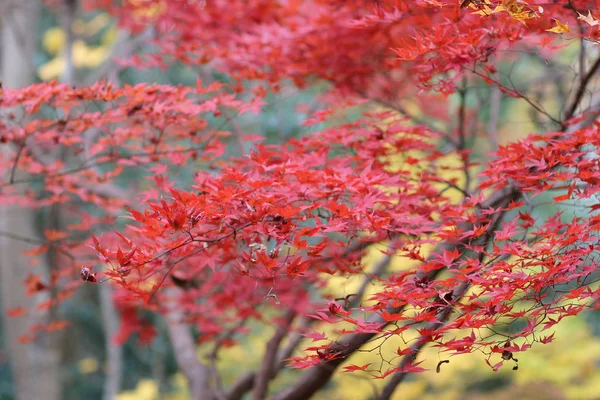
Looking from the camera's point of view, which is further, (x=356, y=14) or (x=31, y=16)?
(x=31, y=16)

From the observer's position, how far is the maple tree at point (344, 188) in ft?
5.95

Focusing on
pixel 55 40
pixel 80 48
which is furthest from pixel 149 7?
pixel 55 40

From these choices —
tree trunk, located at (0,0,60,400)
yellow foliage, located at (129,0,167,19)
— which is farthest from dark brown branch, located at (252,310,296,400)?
tree trunk, located at (0,0,60,400)

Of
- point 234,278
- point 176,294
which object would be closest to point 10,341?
point 176,294

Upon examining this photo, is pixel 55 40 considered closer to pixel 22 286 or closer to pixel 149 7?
pixel 22 286

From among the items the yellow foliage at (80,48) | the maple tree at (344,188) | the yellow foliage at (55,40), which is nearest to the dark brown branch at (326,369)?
the maple tree at (344,188)

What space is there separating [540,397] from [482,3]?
7.49 m

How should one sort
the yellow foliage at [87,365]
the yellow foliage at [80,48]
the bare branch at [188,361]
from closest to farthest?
the bare branch at [188,361] → the yellow foliage at [80,48] → the yellow foliage at [87,365]

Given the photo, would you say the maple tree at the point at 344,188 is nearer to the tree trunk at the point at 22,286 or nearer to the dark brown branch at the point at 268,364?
the dark brown branch at the point at 268,364

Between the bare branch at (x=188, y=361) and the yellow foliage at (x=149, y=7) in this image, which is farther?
the yellow foliage at (x=149, y=7)

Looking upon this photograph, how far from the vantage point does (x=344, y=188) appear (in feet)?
6.54

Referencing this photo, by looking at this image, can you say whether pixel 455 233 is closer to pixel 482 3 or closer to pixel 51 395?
pixel 482 3

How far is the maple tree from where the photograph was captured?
1.81m

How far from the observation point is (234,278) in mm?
3455
